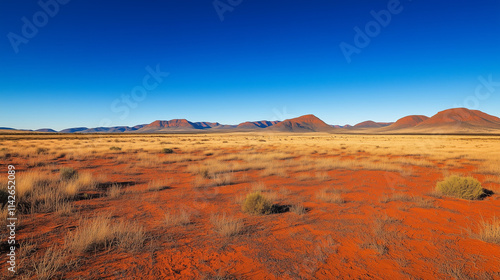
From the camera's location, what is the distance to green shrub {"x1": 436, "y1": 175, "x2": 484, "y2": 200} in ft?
23.6

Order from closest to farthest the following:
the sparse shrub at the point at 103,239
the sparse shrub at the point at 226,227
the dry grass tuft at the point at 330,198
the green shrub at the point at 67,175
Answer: the sparse shrub at the point at 103,239, the sparse shrub at the point at 226,227, the dry grass tuft at the point at 330,198, the green shrub at the point at 67,175

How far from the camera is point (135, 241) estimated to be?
161 inches

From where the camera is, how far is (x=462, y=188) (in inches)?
293

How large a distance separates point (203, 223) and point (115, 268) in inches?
84.8

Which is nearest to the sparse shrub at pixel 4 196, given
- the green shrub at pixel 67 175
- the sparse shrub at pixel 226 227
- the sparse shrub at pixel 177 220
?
the green shrub at pixel 67 175

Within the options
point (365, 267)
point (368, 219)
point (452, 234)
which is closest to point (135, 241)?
point (365, 267)

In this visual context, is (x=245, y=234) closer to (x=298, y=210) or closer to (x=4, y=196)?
(x=298, y=210)

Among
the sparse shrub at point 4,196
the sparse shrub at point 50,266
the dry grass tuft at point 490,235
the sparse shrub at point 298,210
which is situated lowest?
the sparse shrub at point 298,210

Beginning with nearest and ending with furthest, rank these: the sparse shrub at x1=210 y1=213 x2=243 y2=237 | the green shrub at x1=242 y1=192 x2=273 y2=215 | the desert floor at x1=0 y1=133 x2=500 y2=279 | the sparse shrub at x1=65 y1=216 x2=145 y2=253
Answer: the desert floor at x1=0 y1=133 x2=500 y2=279, the sparse shrub at x1=65 y1=216 x2=145 y2=253, the sparse shrub at x1=210 y1=213 x2=243 y2=237, the green shrub at x1=242 y1=192 x2=273 y2=215

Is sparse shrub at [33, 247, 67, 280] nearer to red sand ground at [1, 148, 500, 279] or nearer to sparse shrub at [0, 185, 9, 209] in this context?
red sand ground at [1, 148, 500, 279]

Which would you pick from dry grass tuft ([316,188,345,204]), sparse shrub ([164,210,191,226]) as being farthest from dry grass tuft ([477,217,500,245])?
sparse shrub ([164,210,191,226])

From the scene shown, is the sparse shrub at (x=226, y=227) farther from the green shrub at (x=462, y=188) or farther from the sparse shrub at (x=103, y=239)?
the green shrub at (x=462, y=188)

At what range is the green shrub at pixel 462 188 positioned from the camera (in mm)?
7188

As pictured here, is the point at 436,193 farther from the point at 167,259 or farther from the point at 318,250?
the point at 167,259
